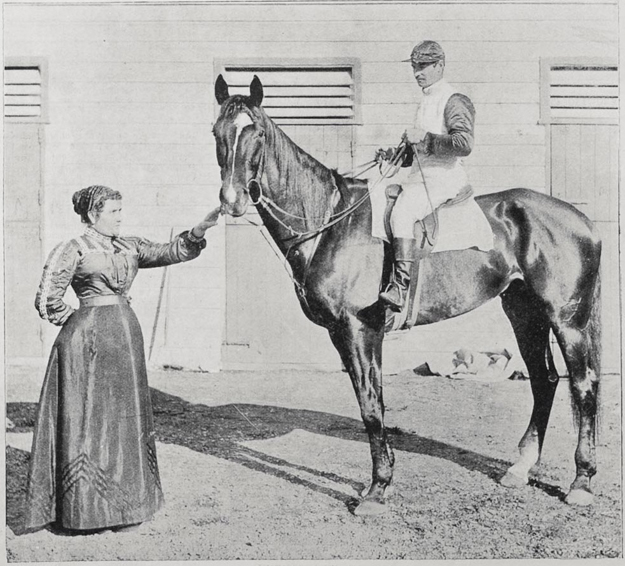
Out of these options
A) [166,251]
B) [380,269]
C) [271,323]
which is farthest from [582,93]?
[166,251]

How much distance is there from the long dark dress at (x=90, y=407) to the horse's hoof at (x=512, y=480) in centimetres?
251

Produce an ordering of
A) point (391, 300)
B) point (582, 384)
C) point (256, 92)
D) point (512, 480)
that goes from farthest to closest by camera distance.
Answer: point (512, 480) < point (582, 384) < point (391, 300) < point (256, 92)

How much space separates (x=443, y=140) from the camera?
4.63 meters

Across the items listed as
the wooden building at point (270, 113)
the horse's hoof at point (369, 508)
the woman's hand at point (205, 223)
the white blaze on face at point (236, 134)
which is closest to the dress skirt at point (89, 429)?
the woman's hand at point (205, 223)

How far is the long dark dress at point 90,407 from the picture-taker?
14.2 ft

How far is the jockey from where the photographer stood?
4.65 m

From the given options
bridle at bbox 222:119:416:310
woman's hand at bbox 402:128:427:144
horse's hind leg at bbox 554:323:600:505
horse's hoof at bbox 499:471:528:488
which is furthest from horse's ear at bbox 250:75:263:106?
horse's hoof at bbox 499:471:528:488

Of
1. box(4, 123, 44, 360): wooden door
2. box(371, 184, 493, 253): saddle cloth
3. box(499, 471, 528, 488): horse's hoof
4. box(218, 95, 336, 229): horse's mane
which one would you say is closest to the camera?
box(218, 95, 336, 229): horse's mane

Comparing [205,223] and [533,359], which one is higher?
[205,223]

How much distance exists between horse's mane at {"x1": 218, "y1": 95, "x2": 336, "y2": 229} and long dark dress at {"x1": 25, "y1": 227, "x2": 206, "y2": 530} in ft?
3.60

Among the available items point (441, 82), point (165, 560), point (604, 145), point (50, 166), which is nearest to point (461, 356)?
point (604, 145)

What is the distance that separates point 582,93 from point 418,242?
10.4ft

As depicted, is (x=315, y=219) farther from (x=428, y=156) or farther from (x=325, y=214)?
(x=428, y=156)

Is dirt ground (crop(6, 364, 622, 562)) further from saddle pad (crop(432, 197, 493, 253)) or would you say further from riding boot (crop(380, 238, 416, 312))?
saddle pad (crop(432, 197, 493, 253))
